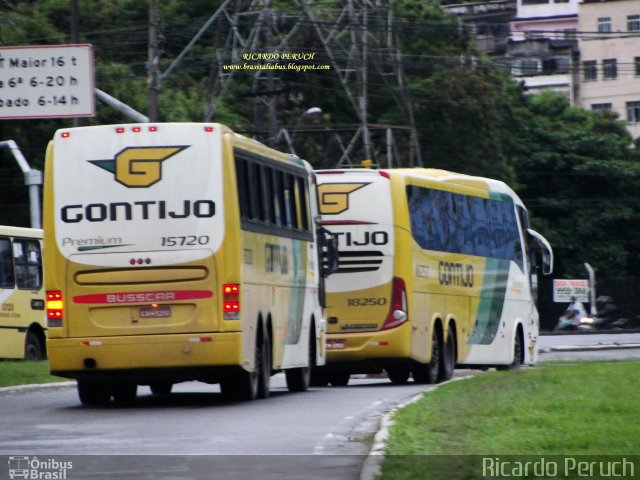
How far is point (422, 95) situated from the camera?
69000 millimetres

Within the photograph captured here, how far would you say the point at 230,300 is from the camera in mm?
17859

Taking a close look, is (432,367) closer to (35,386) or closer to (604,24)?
(35,386)

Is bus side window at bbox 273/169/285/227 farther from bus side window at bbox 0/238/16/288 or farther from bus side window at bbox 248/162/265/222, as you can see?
bus side window at bbox 0/238/16/288

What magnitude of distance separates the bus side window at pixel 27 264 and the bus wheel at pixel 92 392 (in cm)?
1563

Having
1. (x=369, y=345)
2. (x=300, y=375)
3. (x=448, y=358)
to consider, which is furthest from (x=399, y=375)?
(x=300, y=375)

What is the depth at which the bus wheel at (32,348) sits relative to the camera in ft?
114

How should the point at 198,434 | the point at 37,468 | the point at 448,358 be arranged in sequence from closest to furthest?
the point at 37,468 < the point at 198,434 < the point at 448,358

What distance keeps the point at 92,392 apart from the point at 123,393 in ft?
3.25

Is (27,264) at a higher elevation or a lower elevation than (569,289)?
higher

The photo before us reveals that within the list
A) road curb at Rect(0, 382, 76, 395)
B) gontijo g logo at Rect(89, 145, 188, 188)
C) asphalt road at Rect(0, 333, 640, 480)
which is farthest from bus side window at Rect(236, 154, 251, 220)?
road curb at Rect(0, 382, 76, 395)

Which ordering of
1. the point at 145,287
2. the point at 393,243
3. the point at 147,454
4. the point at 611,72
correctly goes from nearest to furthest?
the point at 147,454, the point at 145,287, the point at 393,243, the point at 611,72

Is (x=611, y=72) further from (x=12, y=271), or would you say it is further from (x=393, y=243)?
(x=393, y=243)

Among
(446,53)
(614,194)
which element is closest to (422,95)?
(446,53)

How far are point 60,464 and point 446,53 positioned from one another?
61113mm
